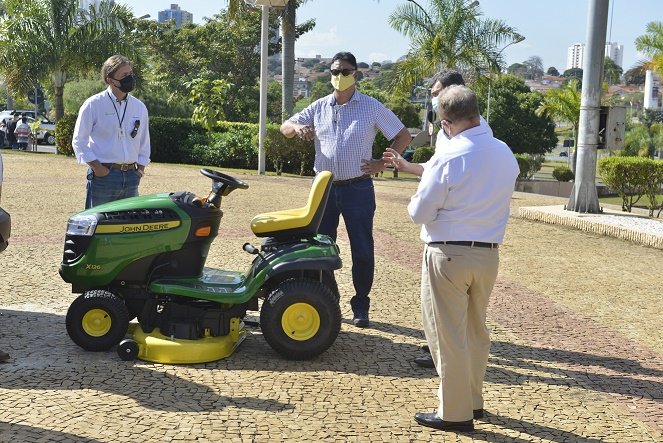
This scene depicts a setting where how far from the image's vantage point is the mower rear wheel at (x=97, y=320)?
5621 millimetres

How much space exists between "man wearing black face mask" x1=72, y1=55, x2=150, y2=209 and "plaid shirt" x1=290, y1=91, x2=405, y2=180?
1333mm

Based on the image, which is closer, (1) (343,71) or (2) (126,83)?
(1) (343,71)

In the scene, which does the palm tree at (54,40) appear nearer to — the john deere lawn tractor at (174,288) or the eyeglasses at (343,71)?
the eyeglasses at (343,71)

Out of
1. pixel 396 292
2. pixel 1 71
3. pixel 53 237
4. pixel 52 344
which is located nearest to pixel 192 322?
pixel 52 344

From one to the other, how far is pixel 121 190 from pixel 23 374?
194cm

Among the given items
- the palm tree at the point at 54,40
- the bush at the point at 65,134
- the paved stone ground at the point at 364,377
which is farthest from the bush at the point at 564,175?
the paved stone ground at the point at 364,377

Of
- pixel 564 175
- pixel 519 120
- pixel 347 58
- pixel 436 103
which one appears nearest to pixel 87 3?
pixel 564 175

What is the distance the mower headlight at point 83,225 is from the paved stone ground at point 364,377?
770mm

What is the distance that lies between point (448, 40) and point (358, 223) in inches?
1118

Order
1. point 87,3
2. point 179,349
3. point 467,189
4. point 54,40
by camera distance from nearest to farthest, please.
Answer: point 467,189 → point 179,349 → point 54,40 → point 87,3

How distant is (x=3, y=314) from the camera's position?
6617 millimetres

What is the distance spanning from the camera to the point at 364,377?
539 centimetres

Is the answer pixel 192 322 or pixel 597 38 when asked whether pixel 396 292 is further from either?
pixel 597 38

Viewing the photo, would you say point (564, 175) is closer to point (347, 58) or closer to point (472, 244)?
point (347, 58)
